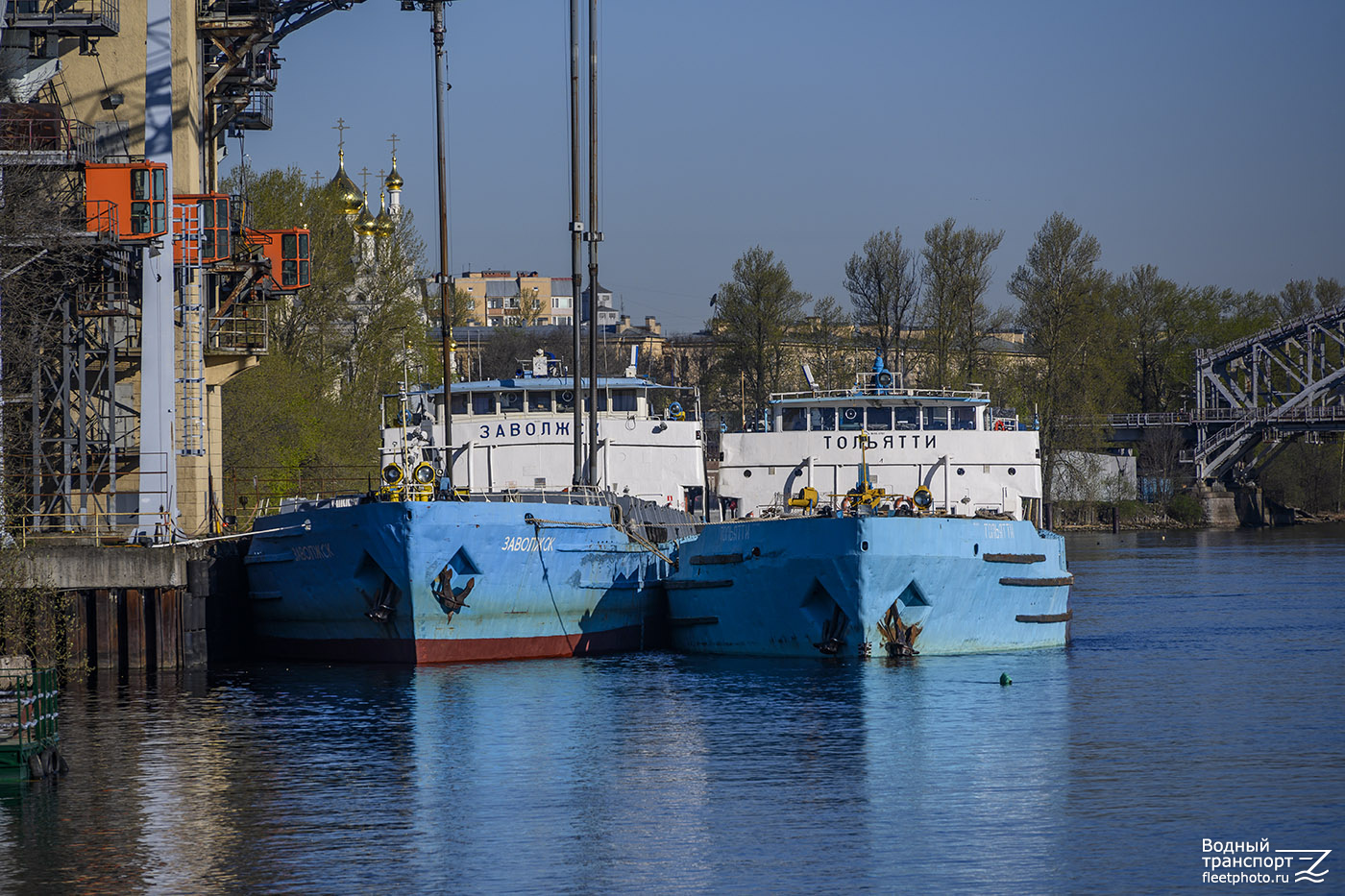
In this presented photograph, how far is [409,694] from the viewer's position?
28.6m

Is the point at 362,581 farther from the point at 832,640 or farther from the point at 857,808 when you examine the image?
the point at 857,808

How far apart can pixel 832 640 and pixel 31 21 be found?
69.8 feet

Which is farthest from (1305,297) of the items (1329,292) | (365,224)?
(365,224)

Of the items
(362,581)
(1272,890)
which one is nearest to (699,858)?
(1272,890)

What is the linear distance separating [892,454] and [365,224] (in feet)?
181

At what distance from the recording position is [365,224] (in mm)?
87500

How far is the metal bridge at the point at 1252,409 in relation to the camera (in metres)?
106

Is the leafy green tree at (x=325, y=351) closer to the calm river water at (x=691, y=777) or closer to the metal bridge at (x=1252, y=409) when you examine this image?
the calm river water at (x=691, y=777)

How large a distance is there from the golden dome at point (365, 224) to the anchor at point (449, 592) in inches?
1768

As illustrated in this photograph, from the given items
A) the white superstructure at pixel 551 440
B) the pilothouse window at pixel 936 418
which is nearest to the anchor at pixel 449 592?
the white superstructure at pixel 551 440

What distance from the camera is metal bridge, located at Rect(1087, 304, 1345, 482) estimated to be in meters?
106

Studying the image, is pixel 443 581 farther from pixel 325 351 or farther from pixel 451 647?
pixel 325 351

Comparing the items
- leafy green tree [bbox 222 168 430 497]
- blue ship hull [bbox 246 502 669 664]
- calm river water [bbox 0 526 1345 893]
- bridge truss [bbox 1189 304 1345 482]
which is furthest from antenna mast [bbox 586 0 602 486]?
bridge truss [bbox 1189 304 1345 482]

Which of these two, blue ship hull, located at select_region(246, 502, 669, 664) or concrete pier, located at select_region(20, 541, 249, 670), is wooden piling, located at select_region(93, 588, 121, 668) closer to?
concrete pier, located at select_region(20, 541, 249, 670)
